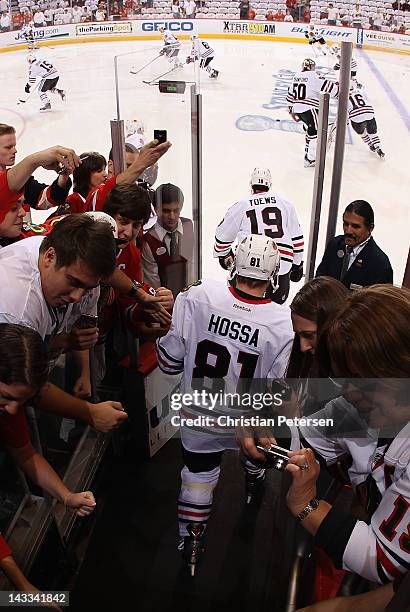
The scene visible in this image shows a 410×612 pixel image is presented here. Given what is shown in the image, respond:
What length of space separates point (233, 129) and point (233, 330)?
16.7 feet

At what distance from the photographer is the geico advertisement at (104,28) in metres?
13.1

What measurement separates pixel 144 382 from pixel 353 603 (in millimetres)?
1256

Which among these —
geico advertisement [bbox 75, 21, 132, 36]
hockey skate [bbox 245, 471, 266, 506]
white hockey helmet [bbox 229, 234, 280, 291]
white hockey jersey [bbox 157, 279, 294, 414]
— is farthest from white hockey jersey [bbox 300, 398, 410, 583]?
geico advertisement [bbox 75, 21, 132, 36]

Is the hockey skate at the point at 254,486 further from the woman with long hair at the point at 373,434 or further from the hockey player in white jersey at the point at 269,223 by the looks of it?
the hockey player in white jersey at the point at 269,223

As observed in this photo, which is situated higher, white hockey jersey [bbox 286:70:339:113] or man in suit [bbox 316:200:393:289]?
white hockey jersey [bbox 286:70:339:113]

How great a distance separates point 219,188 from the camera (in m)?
5.39

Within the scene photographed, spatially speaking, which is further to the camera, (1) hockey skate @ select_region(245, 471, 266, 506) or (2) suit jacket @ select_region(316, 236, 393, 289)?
(2) suit jacket @ select_region(316, 236, 393, 289)

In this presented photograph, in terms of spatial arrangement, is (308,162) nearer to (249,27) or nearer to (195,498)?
(195,498)

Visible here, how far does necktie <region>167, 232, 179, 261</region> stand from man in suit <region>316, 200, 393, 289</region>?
2.48 feet

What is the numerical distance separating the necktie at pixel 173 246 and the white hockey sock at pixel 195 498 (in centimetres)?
109

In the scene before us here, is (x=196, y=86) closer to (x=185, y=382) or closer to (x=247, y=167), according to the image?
(x=185, y=382)

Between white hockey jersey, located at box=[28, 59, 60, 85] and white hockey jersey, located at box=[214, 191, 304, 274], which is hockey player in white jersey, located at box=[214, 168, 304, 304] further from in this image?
white hockey jersey, located at box=[28, 59, 60, 85]

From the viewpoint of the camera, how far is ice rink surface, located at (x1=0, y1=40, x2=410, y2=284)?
2.60 m

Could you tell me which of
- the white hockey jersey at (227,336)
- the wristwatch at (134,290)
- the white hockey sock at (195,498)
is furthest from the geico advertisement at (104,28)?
the white hockey sock at (195,498)
